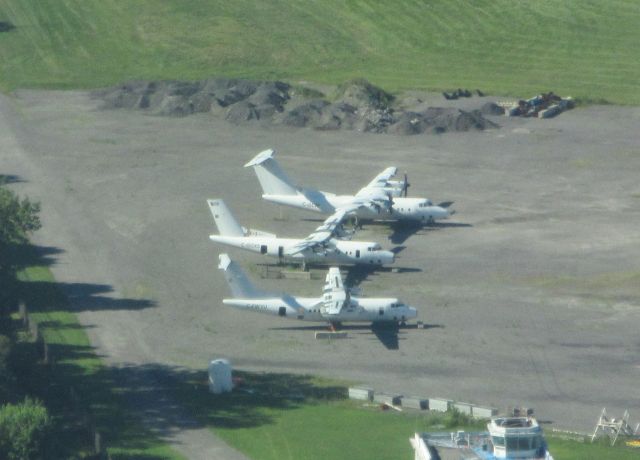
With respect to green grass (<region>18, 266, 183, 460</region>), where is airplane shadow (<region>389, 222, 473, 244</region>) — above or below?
above

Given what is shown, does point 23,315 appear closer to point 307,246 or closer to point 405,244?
point 307,246

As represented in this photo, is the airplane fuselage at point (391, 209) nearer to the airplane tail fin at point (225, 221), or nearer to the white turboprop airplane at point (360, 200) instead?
the white turboprop airplane at point (360, 200)

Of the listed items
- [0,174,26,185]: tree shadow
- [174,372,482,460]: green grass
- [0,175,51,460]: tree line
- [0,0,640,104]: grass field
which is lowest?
[174,372,482,460]: green grass

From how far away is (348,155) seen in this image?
125m

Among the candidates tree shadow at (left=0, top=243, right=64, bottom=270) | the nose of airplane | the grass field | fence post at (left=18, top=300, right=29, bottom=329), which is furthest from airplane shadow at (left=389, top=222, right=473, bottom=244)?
the grass field

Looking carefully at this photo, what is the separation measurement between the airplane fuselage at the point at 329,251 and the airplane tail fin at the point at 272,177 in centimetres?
1213

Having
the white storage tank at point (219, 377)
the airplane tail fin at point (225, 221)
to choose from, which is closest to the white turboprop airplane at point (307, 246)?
the airplane tail fin at point (225, 221)

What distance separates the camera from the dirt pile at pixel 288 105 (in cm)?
13400

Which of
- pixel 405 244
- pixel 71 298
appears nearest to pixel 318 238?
pixel 405 244

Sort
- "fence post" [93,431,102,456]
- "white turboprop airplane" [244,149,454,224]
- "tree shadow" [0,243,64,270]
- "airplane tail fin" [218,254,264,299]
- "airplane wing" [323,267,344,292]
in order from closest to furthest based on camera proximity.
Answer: "fence post" [93,431,102,456] → "airplane tail fin" [218,254,264,299] → "airplane wing" [323,267,344,292] → "tree shadow" [0,243,64,270] → "white turboprop airplane" [244,149,454,224]

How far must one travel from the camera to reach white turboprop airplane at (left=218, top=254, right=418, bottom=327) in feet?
267

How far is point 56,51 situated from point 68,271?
7865cm

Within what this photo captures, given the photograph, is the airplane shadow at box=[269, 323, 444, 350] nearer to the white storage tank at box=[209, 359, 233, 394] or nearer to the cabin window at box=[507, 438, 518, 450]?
the white storage tank at box=[209, 359, 233, 394]

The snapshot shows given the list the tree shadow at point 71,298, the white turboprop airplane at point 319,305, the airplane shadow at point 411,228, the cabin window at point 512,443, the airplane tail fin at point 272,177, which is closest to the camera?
the cabin window at point 512,443
